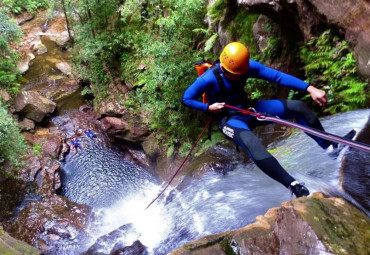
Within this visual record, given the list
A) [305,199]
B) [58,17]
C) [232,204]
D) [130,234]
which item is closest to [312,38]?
[232,204]

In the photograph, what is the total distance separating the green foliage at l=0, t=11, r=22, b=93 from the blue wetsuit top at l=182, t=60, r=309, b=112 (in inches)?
492

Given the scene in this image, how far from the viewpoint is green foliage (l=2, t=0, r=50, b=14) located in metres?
21.9

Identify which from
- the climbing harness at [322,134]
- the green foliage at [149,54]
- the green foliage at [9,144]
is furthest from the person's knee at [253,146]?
the green foliage at [9,144]

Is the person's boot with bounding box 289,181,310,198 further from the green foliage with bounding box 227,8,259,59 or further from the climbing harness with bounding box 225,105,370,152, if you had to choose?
the green foliage with bounding box 227,8,259,59

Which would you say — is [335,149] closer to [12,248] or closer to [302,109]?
[302,109]

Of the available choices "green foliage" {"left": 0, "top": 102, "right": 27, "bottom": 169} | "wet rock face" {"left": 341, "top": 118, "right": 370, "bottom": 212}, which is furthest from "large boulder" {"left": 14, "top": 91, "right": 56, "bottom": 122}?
"wet rock face" {"left": 341, "top": 118, "right": 370, "bottom": 212}

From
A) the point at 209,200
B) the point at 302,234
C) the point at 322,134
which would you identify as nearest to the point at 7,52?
the point at 209,200

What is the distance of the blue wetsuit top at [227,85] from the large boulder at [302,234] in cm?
170

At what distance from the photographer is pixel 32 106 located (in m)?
13.1

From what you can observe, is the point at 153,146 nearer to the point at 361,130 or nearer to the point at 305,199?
the point at 361,130

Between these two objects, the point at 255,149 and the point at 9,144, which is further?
the point at 9,144

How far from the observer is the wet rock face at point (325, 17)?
4766 millimetres

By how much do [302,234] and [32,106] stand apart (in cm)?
1327

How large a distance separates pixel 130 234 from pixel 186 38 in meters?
6.16
